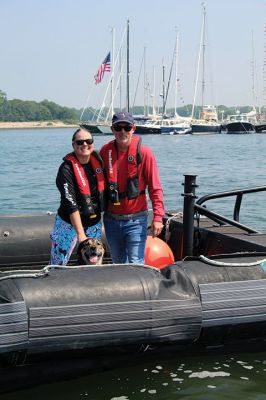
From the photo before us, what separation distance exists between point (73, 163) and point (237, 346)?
5.46 feet

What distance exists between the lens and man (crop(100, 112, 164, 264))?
4629 mm

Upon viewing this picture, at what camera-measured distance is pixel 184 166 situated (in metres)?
26.8

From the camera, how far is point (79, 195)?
179 inches

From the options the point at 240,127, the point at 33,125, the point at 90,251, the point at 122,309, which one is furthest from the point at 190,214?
the point at 33,125

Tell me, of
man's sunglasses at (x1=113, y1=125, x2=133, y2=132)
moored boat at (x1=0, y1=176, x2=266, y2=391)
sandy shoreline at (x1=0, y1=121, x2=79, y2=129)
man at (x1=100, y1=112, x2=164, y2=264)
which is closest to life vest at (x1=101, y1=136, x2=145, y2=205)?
man at (x1=100, y1=112, x2=164, y2=264)

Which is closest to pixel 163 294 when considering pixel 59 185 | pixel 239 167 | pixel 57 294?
pixel 57 294

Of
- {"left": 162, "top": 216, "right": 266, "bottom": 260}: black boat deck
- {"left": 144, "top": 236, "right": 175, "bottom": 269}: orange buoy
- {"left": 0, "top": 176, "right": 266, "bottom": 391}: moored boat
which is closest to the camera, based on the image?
{"left": 0, "top": 176, "right": 266, "bottom": 391}: moored boat

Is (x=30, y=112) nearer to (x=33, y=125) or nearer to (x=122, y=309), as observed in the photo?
(x=33, y=125)

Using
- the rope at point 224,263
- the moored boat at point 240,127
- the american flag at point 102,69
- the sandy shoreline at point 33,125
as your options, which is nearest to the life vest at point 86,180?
the rope at point 224,263

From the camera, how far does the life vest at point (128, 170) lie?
4.63m

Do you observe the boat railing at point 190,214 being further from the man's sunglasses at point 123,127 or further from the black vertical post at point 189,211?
the man's sunglasses at point 123,127

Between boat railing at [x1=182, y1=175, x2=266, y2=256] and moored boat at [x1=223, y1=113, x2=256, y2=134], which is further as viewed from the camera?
moored boat at [x1=223, y1=113, x2=256, y2=134]

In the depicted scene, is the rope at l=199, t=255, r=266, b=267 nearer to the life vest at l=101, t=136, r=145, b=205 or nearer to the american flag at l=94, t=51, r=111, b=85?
the life vest at l=101, t=136, r=145, b=205

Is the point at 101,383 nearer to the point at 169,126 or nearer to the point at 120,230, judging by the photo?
the point at 120,230
